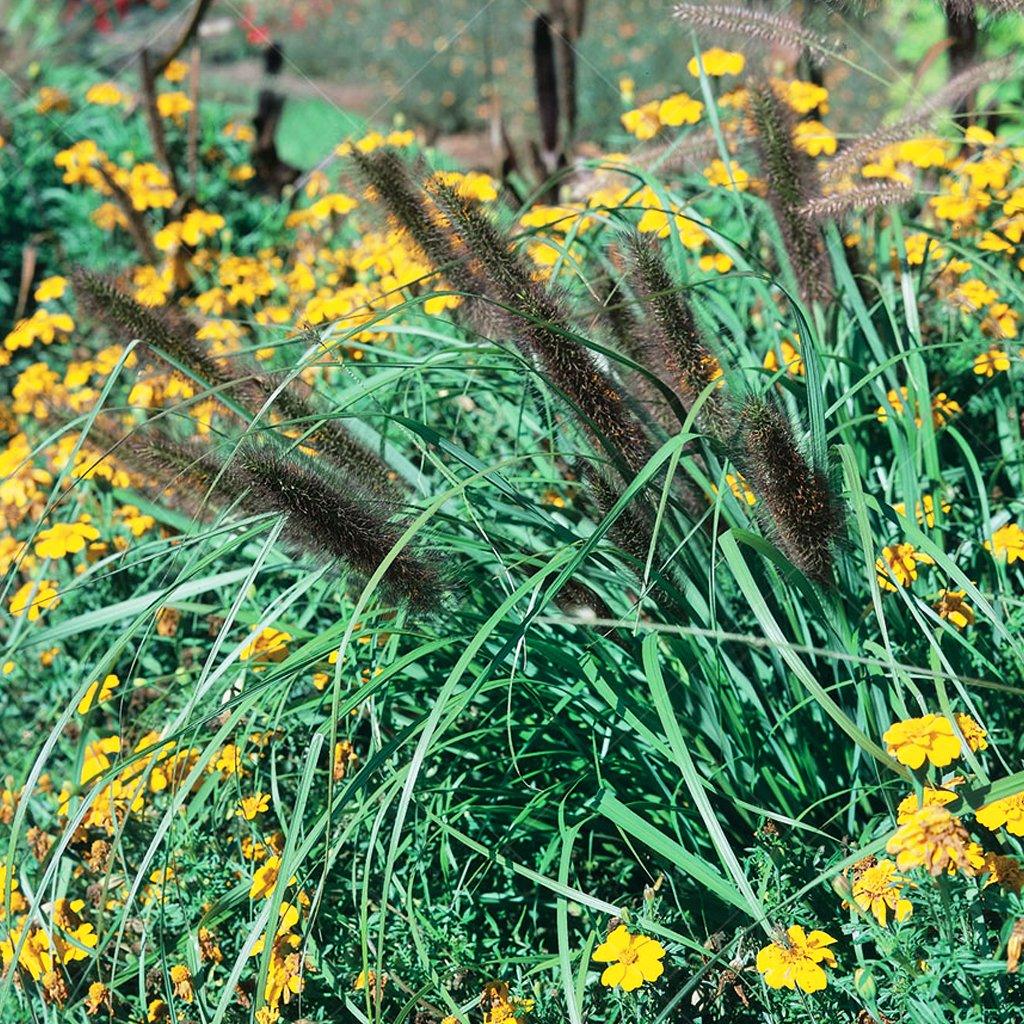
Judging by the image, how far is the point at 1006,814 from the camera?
179 centimetres

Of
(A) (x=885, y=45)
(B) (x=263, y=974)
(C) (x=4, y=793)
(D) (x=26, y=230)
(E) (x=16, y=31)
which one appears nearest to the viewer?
(B) (x=263, y=974)

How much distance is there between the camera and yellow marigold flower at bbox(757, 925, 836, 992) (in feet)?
5.87

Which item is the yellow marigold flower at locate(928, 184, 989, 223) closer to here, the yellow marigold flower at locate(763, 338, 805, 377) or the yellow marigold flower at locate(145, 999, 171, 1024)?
the yellow marigold flower at locate(763, 338, 805, 377)

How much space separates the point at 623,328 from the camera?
229cm

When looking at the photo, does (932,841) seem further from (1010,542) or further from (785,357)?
(785,357)

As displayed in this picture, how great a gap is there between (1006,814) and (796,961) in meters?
0.35

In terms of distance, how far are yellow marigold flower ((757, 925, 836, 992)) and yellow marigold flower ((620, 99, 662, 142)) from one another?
93.6 inches

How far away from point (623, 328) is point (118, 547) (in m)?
1.52

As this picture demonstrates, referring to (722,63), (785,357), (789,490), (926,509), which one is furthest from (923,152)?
(789,490)

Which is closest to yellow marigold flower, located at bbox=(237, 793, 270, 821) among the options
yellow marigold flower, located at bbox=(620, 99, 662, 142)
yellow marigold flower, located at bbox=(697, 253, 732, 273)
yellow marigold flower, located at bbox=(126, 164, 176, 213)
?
yellow marigold flower, located at bbox=(697, 253, 732, 273)

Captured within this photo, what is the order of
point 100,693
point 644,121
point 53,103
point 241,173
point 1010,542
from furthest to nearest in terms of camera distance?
point 53,103
point 241,173
point 644,121
point 100,693
point 1010,542

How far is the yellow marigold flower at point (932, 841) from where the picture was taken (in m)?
1.54

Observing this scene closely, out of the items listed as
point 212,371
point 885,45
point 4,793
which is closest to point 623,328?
point 212,371

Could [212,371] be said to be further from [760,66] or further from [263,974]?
[760,66]
